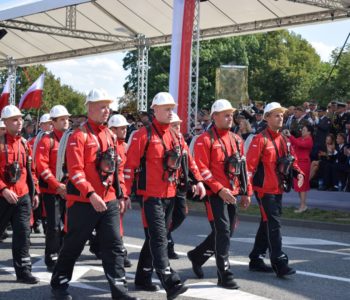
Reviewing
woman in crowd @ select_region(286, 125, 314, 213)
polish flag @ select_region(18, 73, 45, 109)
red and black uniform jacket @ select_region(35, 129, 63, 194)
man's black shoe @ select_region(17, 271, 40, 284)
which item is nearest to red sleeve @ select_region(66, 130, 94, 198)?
man's black shoe @ select_region(17, 271, 40, 284)

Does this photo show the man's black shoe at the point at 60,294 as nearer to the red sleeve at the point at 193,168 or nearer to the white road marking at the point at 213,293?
the white road marking at the point at 213,293

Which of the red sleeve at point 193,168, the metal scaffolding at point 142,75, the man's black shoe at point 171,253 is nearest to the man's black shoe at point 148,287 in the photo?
the red sleeve at point 193,168

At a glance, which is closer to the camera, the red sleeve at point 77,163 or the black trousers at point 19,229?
the red sleeve at point 77,163

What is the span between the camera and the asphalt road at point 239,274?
7.36 meters

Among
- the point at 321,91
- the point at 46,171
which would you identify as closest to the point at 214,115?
the point at 46,171

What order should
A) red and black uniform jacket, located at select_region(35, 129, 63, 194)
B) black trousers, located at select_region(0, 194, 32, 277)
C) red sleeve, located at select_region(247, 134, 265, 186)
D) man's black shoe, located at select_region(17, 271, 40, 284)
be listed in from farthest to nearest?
1. red and black uniform jacket, located at select_region(35, 129, 63, 194)
2. red sleeve, located at select_region(247, 134, 265, 186)
3. black trousers, located at select_region(0, 194, 32, 277)
4. man's black shoe, located at select_region(17, 271, 40, 284)

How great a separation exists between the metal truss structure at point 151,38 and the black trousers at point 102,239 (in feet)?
46.6

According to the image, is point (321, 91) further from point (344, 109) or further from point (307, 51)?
point (344, 109)

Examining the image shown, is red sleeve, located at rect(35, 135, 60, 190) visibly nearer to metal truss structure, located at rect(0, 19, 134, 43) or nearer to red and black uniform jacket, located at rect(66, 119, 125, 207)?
red and black uniform jacket, located at rect(66, 119, 125, 207)

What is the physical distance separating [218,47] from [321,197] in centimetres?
4700

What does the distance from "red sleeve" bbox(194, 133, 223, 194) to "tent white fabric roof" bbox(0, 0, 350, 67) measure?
40.2 ft

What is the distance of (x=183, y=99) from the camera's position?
17.7m

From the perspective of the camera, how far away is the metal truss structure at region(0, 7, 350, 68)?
20.0 m

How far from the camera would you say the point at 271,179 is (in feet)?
27.6
